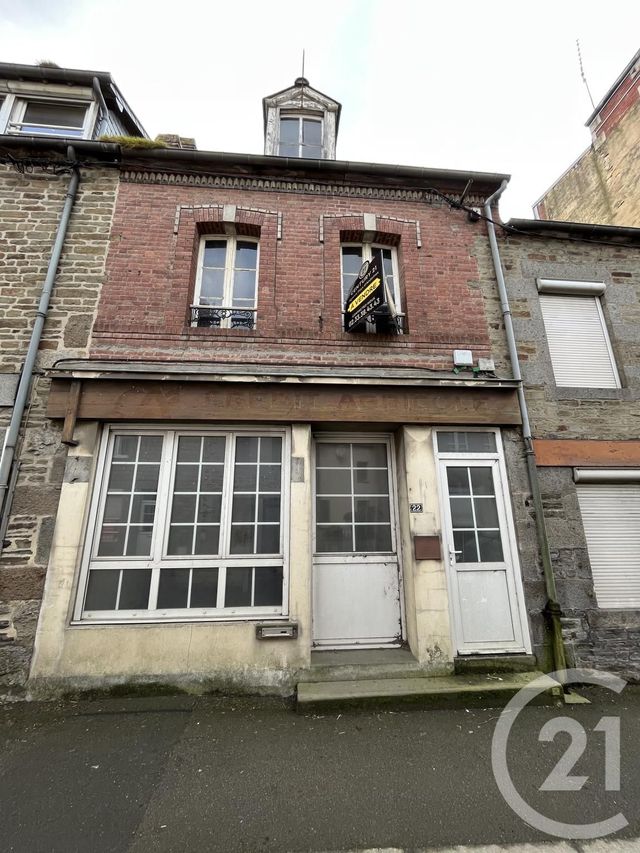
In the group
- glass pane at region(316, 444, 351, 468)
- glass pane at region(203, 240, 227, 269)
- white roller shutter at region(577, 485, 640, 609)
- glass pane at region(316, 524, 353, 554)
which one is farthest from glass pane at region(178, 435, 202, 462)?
white roller shutter at region(577, 485, 640, 609)

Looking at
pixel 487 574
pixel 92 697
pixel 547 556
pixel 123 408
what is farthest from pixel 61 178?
pixel 547 556

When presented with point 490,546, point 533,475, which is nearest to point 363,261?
point 533,475

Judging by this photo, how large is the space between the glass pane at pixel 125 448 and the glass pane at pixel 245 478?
4.16ft

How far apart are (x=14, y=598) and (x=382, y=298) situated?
5.36 metres

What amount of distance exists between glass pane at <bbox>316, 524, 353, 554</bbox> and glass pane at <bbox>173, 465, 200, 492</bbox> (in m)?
1.65

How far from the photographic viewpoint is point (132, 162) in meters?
5.67

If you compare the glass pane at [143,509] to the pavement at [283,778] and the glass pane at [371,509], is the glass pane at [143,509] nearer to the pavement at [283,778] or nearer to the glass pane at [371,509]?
the pavement at [283,778]

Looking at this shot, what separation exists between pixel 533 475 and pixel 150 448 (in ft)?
15.7

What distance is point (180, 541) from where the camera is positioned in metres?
4.53

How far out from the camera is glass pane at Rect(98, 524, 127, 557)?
4434mm

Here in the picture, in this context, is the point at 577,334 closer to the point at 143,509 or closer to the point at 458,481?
the point at 458,481

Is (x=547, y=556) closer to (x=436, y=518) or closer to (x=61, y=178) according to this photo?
(x=436, y=518)

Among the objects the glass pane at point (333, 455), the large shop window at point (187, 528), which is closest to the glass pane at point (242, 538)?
the large shop window at point (187, 528)

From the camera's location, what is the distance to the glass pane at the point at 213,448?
15.7ft
